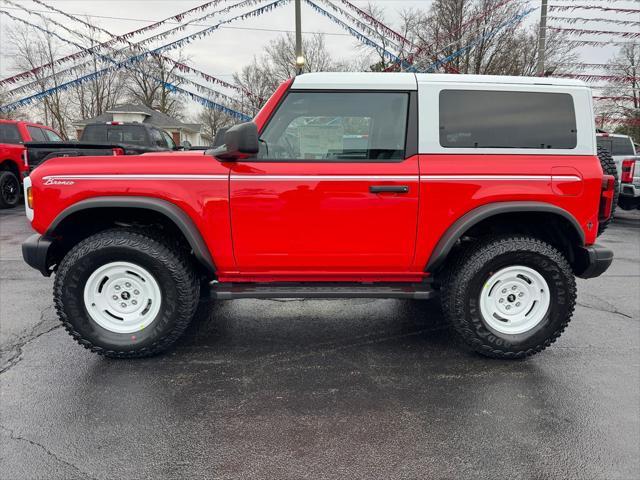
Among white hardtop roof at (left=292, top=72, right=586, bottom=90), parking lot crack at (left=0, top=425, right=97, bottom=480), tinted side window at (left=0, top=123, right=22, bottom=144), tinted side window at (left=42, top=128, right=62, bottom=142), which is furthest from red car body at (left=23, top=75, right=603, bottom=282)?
tinted side window at (left=42, top=128, right=62, bottom=142)

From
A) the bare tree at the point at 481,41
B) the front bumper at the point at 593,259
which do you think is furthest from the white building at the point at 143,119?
the front bumper at the point at 593,259

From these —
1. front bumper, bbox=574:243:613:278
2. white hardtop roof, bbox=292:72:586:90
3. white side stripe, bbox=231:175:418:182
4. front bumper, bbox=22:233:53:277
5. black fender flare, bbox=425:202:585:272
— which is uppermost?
white hardtop roof, bbox=292:72:586:90

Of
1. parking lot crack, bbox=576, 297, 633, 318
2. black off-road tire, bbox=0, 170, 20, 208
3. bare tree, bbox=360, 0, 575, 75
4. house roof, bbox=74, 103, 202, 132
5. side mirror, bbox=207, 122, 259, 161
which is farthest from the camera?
house roof, bbox=74, 103, 202, 132

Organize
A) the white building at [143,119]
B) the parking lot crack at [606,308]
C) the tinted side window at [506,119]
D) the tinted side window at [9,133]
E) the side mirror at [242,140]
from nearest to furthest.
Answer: the side mirror at [242,140]
the tinted side window at [506,119]
the parking lot crack at [606,308]
the tinted side window at [9,133]
the white building at [143,119]

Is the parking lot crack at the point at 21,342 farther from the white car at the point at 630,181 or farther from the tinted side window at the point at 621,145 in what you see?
the tinted side window at the point at 621,145

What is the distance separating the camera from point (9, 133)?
1084cm

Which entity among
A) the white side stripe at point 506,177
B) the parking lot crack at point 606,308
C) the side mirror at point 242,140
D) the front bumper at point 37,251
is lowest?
the parking lot crack at point 606,308

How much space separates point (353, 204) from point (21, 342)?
2855mm

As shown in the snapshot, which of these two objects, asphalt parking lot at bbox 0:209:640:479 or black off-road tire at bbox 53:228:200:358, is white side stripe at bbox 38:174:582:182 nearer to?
black off-road tire at bbox 53:228:200:358

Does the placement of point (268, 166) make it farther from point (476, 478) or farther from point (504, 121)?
point (476, 478)

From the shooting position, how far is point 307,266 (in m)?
3.14

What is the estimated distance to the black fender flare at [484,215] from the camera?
2.96m

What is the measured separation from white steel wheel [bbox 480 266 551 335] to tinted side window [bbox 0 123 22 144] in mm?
12096

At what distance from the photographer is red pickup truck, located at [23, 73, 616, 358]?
117 inches
